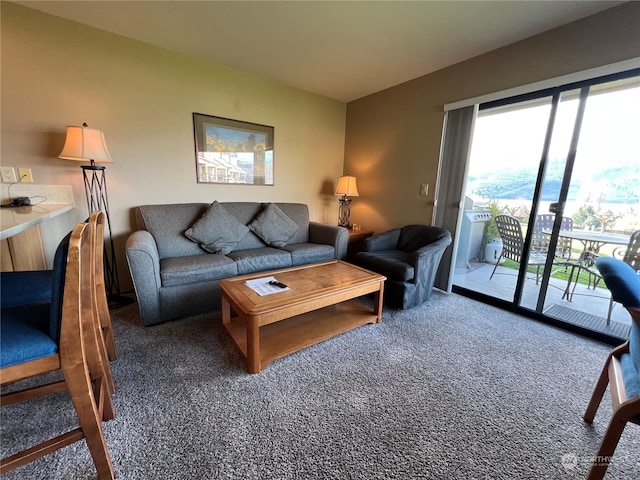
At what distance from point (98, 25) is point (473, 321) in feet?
13.5

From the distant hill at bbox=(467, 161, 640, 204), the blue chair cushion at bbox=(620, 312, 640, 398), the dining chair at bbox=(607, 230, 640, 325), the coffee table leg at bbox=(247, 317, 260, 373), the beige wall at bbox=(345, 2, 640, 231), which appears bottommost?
the coffee table leg at bbox=(247, 317, 260, 373)

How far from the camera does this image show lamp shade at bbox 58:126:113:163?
6.42ft

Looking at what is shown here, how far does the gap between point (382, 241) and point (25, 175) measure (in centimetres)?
333

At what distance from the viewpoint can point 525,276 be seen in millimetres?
2475

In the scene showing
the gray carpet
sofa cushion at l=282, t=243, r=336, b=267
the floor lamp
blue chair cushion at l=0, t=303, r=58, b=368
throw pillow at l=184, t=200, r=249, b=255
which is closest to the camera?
blue chair cushion at l=0, t=303, r=58, b=368

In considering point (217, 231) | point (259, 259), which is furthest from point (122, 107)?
point (259, 259)

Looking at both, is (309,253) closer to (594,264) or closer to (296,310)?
(296,310)

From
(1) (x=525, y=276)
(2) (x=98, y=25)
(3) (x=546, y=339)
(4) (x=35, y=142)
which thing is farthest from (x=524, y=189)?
(4) (x=35, y=142)

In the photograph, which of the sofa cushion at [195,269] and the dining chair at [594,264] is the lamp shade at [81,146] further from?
the dining chair at [594,264]

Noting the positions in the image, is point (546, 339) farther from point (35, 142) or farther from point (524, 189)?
point (35, 142)

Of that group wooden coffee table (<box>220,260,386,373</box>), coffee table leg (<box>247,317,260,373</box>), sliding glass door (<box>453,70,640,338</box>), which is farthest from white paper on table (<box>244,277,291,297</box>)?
sliding glass door (<box>453,70,640,338</box>)

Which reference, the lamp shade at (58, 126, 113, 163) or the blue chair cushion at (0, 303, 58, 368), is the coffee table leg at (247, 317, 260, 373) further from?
the lamp shade at (58, 126, 113, 163)

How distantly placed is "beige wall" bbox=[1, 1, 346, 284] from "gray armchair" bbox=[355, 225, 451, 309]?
1.57 m

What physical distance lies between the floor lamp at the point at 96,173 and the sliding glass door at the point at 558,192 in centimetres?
338
